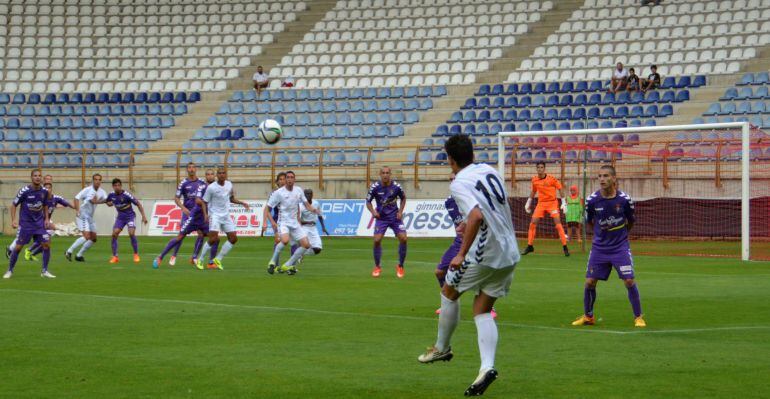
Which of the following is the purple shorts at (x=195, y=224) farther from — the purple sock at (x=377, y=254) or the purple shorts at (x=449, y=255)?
the purple shorts at (x=449, y=255)

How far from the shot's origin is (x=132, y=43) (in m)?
49.5

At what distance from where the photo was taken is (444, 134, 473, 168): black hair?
8898 millimetres

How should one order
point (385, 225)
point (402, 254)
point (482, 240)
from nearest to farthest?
1. point (482, 240)
2. point (402, 254)
3. point (385, 225)

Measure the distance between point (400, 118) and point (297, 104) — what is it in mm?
4253

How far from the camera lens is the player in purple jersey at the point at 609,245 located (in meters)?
13.1

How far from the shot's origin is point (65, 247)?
32062 millimetres

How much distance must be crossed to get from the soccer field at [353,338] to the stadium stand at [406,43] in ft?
79.6

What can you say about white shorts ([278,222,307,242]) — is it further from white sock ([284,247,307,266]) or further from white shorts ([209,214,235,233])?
white shorts ([209,214,235,233])

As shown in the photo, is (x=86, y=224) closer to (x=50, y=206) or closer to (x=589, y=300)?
(x=50, y=206)

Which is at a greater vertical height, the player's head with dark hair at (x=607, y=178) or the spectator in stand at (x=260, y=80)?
the spectator in stand at (x=260, y=80)

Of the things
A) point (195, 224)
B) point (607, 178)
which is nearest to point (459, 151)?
point (607, 178)

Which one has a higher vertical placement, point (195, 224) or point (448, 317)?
point (195, 224)

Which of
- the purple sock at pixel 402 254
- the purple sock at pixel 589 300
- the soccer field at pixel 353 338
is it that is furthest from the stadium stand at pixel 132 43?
the purple sock at pixel 589 300

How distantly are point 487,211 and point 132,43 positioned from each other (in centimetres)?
4258
